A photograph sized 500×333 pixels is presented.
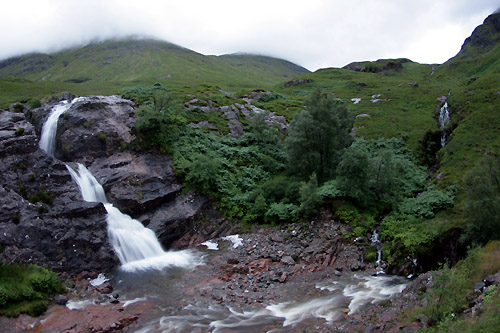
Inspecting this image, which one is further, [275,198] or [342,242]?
[275,198]

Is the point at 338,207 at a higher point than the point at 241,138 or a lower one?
lower

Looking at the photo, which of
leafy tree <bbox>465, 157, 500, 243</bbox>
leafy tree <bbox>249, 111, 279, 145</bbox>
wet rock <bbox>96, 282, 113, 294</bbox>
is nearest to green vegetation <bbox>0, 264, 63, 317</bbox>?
wet rock <bbox>96, 282, 113, 294</bbox>

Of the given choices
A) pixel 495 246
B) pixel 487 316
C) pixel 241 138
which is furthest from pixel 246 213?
pixel 487 316

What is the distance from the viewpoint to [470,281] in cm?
1598

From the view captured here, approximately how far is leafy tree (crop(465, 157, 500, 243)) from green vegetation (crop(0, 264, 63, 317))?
26.6m

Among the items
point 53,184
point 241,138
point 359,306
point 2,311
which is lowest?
point 359,306

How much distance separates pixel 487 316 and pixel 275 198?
24.2 metres

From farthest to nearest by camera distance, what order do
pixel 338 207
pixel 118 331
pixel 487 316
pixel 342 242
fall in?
pixel 338 207, pixel 342 242, pixel 118 331, pixel 487 316

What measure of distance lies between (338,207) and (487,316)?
1941 centimetres

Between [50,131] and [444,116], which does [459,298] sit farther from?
[444,116]

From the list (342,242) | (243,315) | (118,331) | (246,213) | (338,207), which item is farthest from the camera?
(246,213)

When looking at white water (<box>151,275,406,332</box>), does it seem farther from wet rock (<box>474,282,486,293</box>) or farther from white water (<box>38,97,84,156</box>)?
white water (<box>38,97,84,156</box>)

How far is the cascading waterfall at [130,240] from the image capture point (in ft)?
87.1

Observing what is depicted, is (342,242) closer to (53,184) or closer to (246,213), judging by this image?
(246,213)
